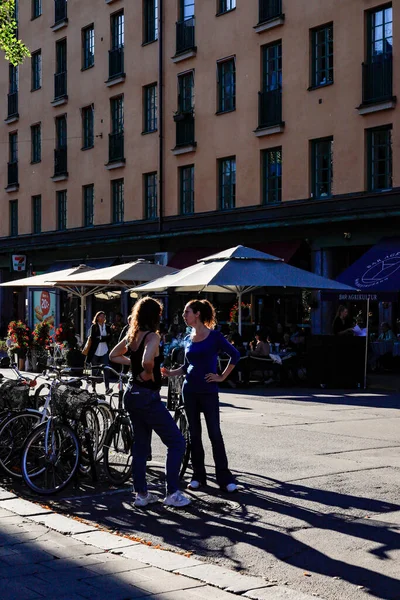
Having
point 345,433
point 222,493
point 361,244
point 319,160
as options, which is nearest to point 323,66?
point 319,160

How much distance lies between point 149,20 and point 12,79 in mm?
12042

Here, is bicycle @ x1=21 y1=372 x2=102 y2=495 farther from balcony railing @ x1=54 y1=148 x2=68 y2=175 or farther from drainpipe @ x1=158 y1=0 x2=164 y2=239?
balcony railing @ x1=54 y1=148 x2=68 y2=175

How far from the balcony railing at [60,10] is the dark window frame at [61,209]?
7369mm

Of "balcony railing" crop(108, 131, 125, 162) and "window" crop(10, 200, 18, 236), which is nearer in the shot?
"balcony railing" crop(108, 131, 125, 162)

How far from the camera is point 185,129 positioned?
33469 mm

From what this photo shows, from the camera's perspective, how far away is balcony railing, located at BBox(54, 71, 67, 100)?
40.7 metres

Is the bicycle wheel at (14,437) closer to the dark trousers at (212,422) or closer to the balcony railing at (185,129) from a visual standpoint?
the dark trousers at (212,422)

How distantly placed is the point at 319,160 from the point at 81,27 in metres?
15.6

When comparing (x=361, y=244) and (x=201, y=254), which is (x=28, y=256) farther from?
(x=361, y=244)

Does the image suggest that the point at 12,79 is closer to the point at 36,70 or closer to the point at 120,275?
the point at 36,70

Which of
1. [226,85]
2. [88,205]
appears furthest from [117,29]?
[226,85]

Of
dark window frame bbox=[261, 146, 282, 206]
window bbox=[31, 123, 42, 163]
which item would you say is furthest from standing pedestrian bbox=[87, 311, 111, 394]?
window bbox=[31, 123, 42, 163]

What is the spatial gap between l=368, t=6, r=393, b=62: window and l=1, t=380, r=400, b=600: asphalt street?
51.6 feet

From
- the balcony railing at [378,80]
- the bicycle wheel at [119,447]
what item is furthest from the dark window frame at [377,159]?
the bicycle wheel at [119,447]
